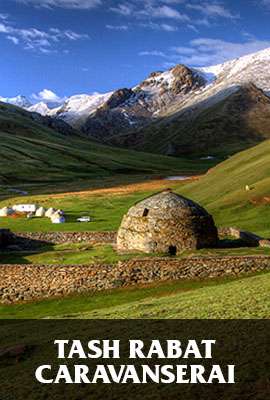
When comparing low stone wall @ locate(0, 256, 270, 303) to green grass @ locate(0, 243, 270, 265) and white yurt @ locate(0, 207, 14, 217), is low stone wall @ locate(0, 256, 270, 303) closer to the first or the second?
green grass @ locate(0, 243, 270, 265)

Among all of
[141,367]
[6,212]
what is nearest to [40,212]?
[6,212]

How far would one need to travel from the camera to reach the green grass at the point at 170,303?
23453 millimetres

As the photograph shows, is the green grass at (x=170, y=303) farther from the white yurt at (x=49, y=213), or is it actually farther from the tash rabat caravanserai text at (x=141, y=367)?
the white yurt at (x=49, y=213)

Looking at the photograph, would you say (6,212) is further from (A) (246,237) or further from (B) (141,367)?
(B) (141,367)

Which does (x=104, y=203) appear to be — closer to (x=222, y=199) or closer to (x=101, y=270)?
(x=222, y=199)

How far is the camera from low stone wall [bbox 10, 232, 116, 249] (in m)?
59.5

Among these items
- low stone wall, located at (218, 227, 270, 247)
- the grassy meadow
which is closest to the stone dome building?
the grassy meadow

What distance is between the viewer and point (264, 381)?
15086 mm

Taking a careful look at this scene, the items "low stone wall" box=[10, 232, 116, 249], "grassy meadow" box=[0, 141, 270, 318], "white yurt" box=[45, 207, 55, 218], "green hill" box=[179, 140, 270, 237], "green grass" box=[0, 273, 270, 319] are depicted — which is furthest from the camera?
"white yurt" box=[45, 207, 55, 218]

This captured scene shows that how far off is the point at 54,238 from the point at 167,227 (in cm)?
2208

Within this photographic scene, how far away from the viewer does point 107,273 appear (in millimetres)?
39719

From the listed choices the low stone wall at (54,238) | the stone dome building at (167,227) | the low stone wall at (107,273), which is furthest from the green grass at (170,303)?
A: the low stone wall at (54,238)

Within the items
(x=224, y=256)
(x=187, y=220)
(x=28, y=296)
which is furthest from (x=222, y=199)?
(x=28, y=296)

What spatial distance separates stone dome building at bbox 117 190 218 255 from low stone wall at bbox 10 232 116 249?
13.3 metres
